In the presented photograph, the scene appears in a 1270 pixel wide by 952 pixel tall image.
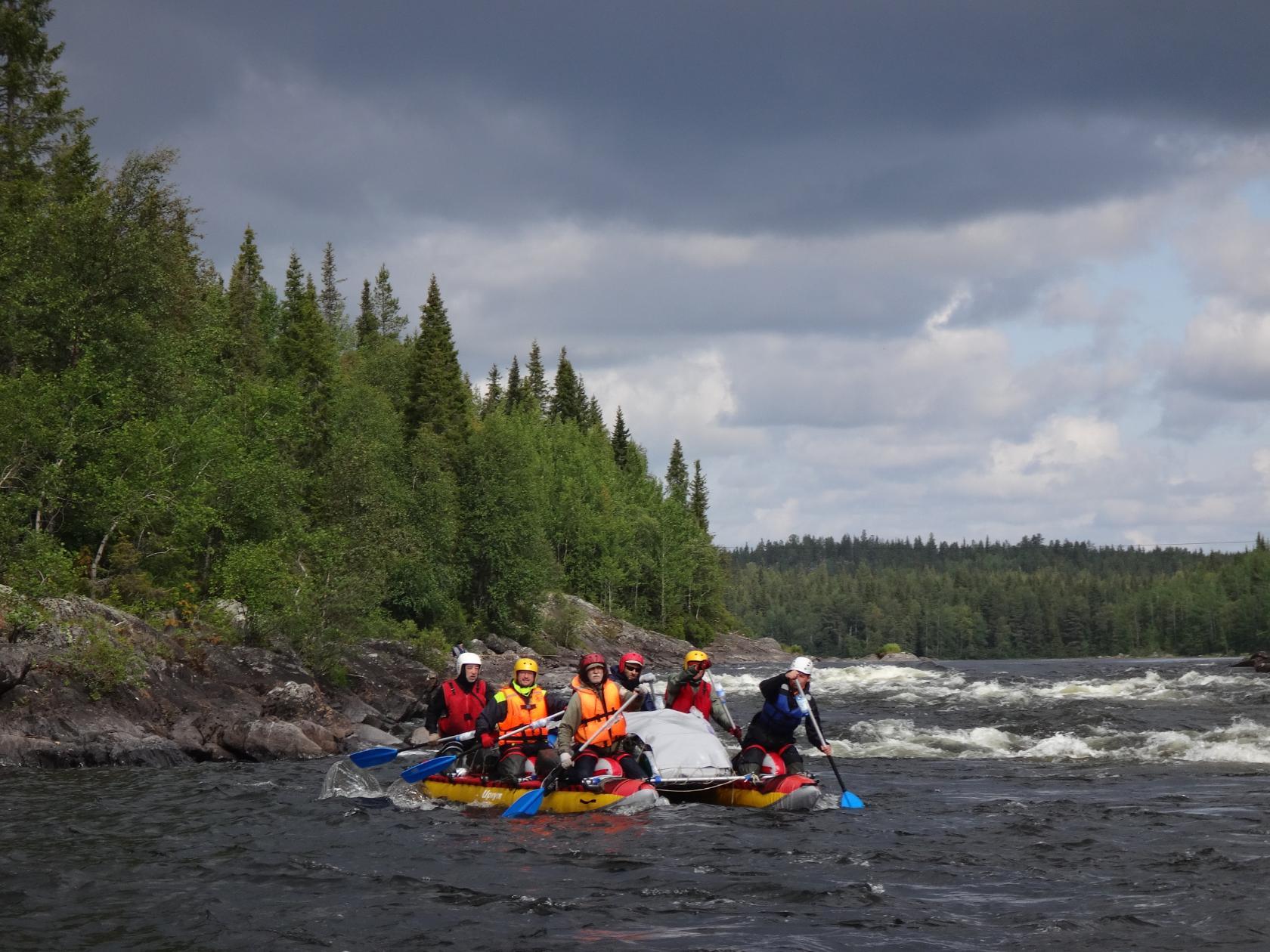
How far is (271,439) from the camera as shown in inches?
1613

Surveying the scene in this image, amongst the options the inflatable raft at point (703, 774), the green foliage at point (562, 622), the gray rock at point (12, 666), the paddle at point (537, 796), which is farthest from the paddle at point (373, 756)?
the green foliage at point (562, 622)

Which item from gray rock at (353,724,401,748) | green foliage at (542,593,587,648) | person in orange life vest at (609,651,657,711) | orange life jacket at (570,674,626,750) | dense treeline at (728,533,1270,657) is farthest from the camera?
dense treeline at (728,533,1270,657)

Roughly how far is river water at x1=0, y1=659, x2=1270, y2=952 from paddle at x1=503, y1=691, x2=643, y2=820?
0.21m

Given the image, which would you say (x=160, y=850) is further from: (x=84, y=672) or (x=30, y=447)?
(x=30, y=447)

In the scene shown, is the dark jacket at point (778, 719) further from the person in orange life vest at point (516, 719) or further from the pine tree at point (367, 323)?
the pine tree at point (367, 323)

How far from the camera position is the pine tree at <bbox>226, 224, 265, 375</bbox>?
5525cm

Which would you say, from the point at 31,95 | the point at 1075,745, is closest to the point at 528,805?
the point at 1075,745

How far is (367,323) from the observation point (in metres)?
97.2

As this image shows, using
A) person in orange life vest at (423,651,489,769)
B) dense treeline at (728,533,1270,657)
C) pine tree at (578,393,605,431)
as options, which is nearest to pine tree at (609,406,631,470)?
pine tree at (578,393,605,431)

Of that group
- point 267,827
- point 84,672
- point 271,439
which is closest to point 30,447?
point 84,672

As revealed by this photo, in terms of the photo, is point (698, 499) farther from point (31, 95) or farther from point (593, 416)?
point (31, 95)

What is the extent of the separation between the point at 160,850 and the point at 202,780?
20.9 feet

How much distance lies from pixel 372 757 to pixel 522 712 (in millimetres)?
3750

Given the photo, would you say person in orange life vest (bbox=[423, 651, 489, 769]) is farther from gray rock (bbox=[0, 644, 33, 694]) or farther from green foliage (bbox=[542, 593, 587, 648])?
green foliage (bbox=[542, 593, 587, 648])
